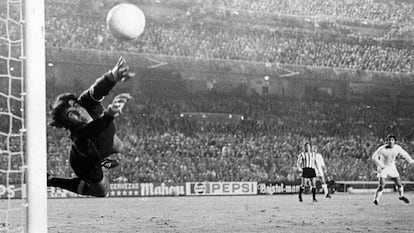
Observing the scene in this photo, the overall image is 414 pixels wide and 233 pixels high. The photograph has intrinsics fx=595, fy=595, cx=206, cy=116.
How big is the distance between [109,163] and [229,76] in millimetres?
804

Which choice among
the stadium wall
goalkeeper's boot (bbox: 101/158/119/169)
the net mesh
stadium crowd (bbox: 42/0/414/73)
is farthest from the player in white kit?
the net mesh

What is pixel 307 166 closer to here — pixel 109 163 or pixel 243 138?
pixel 243 138

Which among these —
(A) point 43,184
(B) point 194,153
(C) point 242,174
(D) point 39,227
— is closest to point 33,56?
(A) point 43,184

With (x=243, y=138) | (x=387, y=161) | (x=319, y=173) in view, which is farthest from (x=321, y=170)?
(x=243, y=138)

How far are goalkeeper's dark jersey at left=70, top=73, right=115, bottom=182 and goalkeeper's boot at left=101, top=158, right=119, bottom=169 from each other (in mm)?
21

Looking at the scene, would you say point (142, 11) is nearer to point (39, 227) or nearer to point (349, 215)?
point (39, 227)

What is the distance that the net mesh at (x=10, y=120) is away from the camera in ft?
8.51

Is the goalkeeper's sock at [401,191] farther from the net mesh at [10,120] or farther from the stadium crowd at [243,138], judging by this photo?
Result: the net mesh at [10,120]

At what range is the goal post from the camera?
85.5 inches

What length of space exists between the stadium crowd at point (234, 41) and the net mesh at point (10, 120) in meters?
0.21

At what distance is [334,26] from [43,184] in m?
1.96

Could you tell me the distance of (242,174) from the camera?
323 centimetres

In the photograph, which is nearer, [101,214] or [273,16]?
[101,214]

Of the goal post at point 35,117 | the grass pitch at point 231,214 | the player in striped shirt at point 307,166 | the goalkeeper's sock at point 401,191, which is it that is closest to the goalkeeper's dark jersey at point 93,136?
the grass pitch at point 231,214
